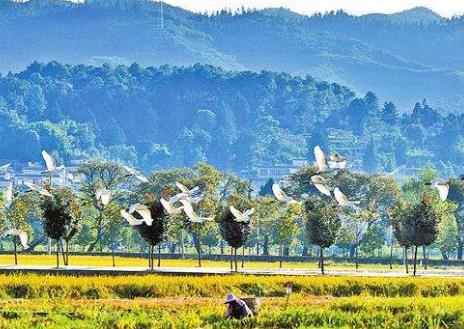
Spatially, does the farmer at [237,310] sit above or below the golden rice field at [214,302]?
above

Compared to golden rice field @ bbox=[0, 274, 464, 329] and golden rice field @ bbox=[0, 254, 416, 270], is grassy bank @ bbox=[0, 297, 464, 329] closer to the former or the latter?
golden rice field @ bbox=[0, 274, 464, 329]

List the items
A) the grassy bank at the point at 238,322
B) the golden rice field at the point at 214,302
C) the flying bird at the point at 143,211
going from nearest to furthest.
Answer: the grassy bank at the point at 238,322
the golden rice field at the point at 214,302
the flying bird at the point at 143,211

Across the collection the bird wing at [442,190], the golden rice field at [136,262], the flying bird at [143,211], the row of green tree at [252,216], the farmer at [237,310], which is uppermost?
the bird wing at [442,190]

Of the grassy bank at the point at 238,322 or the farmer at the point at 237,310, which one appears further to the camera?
the farmer at the point at 237,310

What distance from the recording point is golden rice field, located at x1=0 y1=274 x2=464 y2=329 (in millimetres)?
35594

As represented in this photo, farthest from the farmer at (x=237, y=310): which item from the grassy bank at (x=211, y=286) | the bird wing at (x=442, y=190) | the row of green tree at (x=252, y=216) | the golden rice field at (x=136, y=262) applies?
the golden rice field at (x=136, y=262)

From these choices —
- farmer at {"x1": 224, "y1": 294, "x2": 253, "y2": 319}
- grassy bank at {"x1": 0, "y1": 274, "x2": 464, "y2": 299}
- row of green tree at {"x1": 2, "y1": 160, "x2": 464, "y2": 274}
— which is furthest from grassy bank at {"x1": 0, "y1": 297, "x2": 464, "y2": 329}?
row of green tree at {"x1": 2, "y1": 160, "x2": 464, "y2": 274}

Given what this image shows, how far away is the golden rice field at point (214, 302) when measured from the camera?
3559 centimetres

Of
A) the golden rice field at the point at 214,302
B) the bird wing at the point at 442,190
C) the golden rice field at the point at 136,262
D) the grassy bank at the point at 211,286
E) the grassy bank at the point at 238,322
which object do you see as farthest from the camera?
the golden rice field at the point at 136,262

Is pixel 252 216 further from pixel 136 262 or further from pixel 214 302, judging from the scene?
pixel 214 302

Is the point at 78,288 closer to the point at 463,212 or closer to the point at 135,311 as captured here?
the point at 135,311

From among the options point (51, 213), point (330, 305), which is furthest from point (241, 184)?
point (330, 305)

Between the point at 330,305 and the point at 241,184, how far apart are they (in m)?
78.5

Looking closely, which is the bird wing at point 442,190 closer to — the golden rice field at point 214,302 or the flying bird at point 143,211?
the golden rice field at point 214,302
